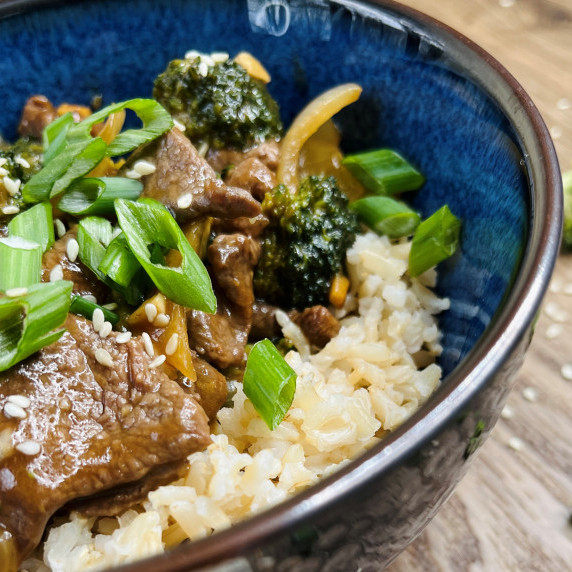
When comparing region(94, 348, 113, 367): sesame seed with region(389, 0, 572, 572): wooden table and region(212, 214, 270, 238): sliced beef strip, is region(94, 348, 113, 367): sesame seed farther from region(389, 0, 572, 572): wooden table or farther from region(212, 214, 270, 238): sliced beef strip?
region(389, 0, 572, 572): wooden table

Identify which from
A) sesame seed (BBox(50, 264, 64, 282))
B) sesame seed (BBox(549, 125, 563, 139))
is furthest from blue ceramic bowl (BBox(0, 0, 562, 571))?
sesame seed (BBox(549, 125, 563, 139))

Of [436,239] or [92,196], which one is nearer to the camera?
[92,196]

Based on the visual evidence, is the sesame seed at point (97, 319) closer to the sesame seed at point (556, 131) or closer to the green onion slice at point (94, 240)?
the green onion slice at point (94, 240)

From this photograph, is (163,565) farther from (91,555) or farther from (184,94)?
A: (184,94)

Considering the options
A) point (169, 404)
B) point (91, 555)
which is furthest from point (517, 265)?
point (91, 555)

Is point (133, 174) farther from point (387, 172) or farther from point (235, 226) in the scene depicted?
point (387, 172)

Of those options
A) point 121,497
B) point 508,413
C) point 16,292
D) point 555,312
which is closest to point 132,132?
point 16,292
